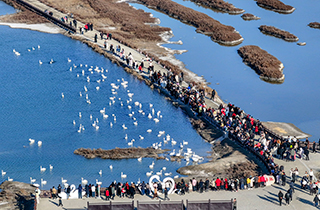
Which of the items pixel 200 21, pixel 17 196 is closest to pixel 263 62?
pixel 200 21

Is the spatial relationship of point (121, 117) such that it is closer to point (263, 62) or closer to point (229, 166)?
point (229, 166)

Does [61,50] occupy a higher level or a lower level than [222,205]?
higher

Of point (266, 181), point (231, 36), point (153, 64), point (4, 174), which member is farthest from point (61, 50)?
point (266, 181)

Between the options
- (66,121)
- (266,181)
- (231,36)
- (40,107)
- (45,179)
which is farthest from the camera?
(231,36)

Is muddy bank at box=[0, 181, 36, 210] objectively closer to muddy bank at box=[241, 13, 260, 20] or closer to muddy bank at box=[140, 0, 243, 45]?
muddy bank at box=[140, 0, 243, 45]

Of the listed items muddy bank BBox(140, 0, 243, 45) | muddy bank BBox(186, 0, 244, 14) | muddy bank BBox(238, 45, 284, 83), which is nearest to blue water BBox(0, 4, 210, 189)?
muddy bank BBox(238, 45, 284, 83)

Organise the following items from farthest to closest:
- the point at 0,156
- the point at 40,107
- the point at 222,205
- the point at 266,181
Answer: the point at 40,107 < the point at 0,156 < the point at 266,181 < the point at 222,205

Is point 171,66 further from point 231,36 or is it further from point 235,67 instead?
point 231,36
